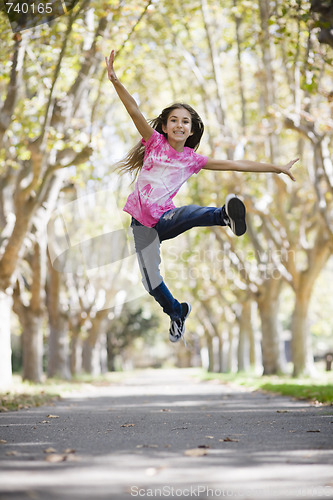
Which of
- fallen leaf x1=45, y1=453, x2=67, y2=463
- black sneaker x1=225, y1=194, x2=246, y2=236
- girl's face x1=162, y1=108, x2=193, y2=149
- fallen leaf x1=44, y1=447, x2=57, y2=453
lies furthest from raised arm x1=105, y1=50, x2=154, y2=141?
fallen leaf x1=45, y1=453, x2=67, y2=463

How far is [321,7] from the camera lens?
827 centimetres

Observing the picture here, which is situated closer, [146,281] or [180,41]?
[146,281]

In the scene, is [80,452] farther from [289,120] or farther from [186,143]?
[289,120]

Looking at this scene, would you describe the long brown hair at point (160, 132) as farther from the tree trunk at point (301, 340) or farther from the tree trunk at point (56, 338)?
the tree trunk at point (56, 338)

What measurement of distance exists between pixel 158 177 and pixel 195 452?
281 cm

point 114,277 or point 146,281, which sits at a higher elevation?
point 114,277

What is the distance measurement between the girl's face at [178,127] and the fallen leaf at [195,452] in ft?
10.2

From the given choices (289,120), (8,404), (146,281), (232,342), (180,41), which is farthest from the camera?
(232,342)

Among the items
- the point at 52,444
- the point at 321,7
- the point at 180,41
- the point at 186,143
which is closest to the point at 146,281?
the point at 186,143

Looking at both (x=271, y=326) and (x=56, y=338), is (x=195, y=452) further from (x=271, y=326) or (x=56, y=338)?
(x=56, y=338)

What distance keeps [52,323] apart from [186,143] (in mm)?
14759

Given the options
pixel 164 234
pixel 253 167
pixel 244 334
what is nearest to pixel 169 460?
pixel 164 234

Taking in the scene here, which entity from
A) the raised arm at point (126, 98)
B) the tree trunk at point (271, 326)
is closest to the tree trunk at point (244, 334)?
the tree trunk at point (271, 326)

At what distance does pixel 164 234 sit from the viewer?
20.1 ft
